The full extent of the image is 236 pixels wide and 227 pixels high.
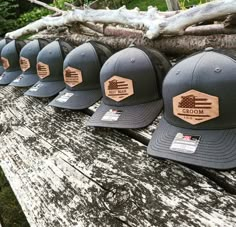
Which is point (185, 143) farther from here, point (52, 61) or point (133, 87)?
point (52, 61)

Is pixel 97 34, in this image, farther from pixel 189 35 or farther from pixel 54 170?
pixel 54 170

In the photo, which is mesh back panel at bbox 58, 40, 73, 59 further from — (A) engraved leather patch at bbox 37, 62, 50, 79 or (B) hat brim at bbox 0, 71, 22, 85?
(B) hat brim at bbox 0, 71, 22, 85

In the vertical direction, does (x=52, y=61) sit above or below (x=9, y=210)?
above

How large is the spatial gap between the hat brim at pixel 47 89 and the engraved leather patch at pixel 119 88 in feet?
2.76

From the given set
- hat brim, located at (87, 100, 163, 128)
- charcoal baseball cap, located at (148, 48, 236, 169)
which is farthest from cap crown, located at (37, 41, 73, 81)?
charcoal baseball cap, located at (148, 48, 236, 169)

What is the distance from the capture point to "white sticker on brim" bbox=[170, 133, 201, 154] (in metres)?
1.58

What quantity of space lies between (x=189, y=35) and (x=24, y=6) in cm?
1470

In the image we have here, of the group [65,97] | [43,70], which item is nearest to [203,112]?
[65,97]

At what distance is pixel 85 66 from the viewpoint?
2607 millimetres

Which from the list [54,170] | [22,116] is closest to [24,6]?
[22,116]

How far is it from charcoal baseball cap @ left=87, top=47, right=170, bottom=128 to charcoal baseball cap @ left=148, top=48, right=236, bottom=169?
37 cm

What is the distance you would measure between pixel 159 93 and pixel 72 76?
741 mm

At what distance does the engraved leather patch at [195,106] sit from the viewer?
1.60 meters

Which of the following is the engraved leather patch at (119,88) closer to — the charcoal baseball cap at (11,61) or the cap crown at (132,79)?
the cap crown at (132,79)
